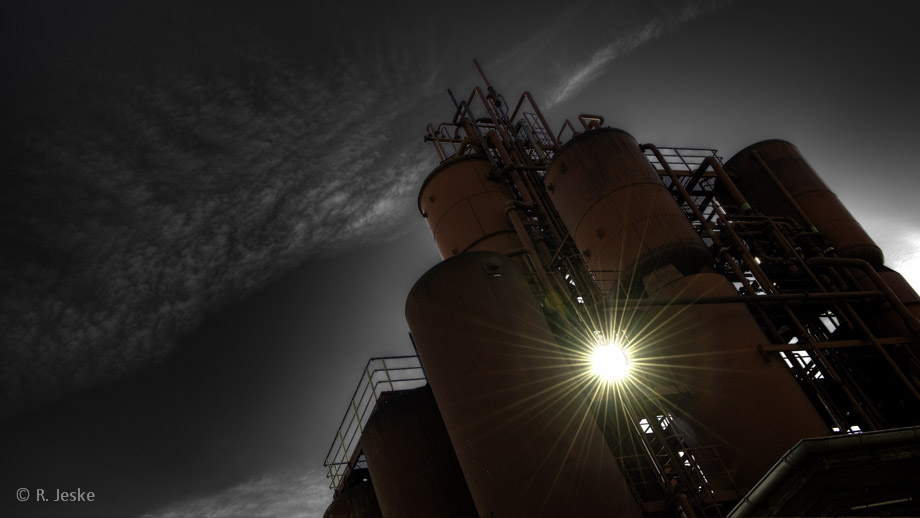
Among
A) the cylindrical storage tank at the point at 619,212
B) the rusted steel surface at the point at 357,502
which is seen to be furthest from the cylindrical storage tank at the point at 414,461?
the cylindrical storage tank at the point at 619,212

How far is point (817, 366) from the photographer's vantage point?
14.6 m

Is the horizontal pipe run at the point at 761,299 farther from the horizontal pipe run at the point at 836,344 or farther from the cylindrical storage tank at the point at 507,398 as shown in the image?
the cylindrical storage tank at the point at 507,398

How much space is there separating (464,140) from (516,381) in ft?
44.0

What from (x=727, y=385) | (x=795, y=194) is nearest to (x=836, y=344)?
(x=727, y=385)

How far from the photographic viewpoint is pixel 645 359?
13641 mm

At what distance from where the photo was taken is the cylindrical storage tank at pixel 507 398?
9422 mm

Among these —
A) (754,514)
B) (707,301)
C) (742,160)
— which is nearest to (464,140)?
(742,160)

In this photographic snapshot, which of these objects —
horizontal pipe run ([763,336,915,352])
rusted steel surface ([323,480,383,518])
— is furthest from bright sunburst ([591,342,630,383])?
rusted steel surface ([323,480,383,518])

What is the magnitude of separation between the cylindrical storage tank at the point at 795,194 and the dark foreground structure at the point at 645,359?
6cm

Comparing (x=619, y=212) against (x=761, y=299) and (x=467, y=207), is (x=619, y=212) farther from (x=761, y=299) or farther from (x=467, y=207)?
(x=467, y=207)

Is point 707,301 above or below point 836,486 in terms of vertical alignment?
above

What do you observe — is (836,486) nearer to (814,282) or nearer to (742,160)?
(814,282)

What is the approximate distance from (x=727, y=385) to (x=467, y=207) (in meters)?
9.77

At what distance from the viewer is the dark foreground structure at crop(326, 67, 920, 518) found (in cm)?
950
